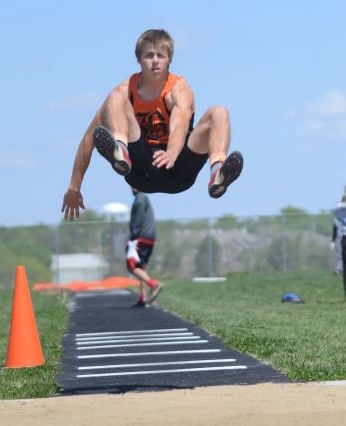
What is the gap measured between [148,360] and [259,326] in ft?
10.5

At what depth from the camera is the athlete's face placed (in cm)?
793

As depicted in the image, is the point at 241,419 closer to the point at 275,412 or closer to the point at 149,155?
the point at 275,412

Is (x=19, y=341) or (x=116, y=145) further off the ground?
(x=116, y=145)

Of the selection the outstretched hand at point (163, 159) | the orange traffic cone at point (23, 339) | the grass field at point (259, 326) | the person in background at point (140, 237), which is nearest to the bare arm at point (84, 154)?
the outstretched hand at point (163, 159)

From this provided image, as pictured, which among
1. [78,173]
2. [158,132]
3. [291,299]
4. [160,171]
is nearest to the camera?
[160,171]

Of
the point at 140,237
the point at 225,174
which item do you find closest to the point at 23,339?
the point at 225,174

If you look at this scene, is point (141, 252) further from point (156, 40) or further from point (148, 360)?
point (156, 40)

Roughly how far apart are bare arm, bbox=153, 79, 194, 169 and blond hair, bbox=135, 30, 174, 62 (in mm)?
251

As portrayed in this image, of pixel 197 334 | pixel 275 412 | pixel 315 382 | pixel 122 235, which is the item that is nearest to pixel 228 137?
pixel 315 382

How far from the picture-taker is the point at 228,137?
7.95 meters

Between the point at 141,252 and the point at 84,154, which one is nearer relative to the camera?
the point at 84,154

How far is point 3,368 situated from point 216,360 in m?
1.83

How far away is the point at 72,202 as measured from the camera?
850 cm

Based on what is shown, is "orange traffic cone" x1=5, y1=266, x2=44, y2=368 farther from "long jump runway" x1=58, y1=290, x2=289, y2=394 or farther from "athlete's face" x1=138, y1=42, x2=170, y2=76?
"athlete's face" x1=138, y1=42, x2=170, y2=76
